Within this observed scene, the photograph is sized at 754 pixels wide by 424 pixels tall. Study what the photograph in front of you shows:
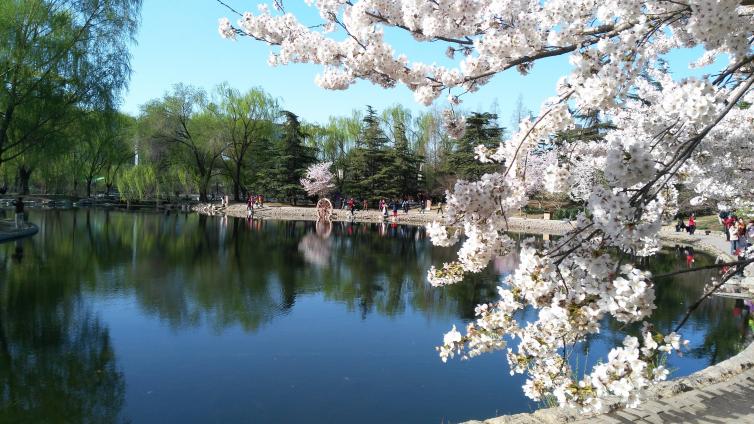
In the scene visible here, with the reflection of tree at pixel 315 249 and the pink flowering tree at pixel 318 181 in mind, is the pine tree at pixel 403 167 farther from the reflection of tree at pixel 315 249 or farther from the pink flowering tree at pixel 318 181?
the reflection of tree at pixel 315 249

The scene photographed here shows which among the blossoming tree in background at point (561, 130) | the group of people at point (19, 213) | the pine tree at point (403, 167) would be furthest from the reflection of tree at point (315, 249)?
the pine tree at point (403, 167)

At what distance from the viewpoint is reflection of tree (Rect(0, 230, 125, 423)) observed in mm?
5086

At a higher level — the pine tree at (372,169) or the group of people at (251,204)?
the pine tree at (372,169)

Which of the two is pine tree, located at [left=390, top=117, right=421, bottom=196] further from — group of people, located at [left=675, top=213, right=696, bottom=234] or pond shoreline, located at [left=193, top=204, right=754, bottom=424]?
pond shoreline, located at [left=193, top=204, right=754, bottom=424]

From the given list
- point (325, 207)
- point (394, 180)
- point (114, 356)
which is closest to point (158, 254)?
point (114, 356)

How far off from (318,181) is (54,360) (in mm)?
34681

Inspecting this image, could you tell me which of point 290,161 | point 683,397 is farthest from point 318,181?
point 683,397

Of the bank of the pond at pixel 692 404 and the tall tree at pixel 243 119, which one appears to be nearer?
the bank of the pond at pixel 692 404

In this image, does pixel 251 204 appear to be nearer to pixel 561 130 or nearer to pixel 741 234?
pixel 741 234

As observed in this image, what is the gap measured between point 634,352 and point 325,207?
32774 millimetres

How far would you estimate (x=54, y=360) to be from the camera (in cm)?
620

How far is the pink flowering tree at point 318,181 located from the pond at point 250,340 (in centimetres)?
2590

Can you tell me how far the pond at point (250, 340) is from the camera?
539cm

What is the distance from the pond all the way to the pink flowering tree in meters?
25.9
